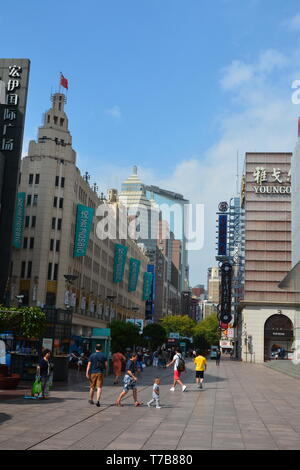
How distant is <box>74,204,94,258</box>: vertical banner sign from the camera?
2645 inches

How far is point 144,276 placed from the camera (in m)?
119

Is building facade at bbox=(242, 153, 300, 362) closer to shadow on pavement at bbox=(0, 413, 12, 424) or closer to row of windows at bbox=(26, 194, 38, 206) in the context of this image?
row of windows at bbox=(26, 194, 38, 206)

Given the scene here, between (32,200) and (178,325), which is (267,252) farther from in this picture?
(178,325)

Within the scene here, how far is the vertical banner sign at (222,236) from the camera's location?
4557 inches

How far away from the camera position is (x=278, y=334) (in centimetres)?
8175

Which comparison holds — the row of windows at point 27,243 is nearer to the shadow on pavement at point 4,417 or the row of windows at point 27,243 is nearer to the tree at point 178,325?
the shadow on pavement at point 4,417

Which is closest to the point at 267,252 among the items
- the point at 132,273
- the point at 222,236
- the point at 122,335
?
the point at 132,273

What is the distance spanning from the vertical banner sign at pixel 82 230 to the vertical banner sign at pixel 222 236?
51.8m

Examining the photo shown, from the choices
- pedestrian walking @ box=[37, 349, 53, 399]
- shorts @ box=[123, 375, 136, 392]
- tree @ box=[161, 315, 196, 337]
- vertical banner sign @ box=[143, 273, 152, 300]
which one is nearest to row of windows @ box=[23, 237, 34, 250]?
pedestrian walking @ box=[37, 349, 53, 399]

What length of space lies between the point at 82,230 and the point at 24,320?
154 ft

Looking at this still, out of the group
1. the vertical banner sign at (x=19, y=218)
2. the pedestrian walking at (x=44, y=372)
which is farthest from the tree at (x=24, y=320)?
the vertical banner sign at (x=19, y=218)
